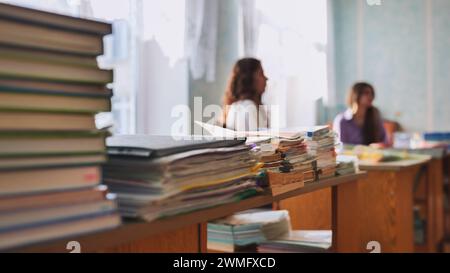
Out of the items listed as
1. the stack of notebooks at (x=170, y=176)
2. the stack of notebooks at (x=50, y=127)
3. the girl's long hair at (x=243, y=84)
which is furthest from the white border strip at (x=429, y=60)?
the stack of notebooks at (x=50, y=127)

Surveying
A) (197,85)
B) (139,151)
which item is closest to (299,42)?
(197,85)

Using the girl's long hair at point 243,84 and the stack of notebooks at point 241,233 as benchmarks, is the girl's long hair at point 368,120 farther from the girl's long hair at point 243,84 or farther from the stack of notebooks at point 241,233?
the stack of notebooks at point 241,233

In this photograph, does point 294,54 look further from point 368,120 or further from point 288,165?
point 288,165

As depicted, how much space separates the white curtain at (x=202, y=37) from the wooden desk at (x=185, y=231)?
2.89 metres

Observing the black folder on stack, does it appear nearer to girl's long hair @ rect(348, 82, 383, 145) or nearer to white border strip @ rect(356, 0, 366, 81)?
girl's long hair @ rect(348, 82, 383, 145)

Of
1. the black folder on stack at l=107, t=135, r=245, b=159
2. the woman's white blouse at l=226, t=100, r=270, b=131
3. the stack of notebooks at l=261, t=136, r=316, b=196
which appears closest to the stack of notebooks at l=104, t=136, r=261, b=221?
the black folder on stack at l=107, t=135, r=245, b=159

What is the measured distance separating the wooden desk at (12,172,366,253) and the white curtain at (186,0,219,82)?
289cm

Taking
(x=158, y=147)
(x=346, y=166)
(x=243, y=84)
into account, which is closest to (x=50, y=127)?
(x=158, y=147)

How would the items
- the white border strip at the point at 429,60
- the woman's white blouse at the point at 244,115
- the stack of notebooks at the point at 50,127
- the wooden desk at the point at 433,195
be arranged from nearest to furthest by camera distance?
the stack of notebooks at the point at 50,127, the woman's white blouse at the point at 244,115, the wooden desk at the point at 433,195, the white border strip at the point at 429,60

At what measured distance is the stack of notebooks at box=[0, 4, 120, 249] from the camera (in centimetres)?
54

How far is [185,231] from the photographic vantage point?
34.1 inches

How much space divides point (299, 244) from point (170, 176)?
Answer: 0.79 metres

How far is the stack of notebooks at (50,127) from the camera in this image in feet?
1.78
